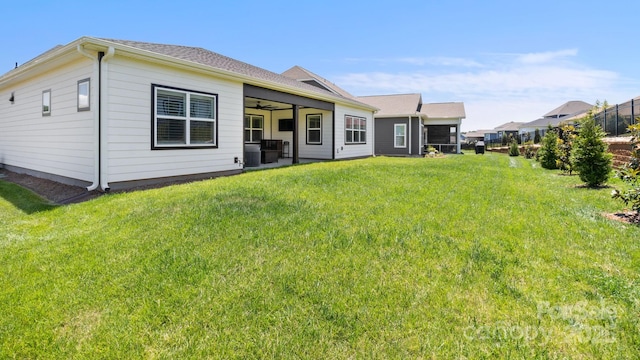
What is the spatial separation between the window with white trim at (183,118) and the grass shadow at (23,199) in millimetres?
2418

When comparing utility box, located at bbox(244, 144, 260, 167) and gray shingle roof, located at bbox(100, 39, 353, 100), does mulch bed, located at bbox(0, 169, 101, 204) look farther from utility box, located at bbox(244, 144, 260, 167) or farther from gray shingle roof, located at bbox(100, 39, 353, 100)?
utility box, located at bbox(244, 144, 260, 167)

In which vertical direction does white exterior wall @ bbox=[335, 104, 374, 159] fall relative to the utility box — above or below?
above

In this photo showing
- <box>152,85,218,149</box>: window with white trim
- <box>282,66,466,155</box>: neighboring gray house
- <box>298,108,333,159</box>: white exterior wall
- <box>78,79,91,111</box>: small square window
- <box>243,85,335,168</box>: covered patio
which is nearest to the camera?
<box>78,79,91,111</box>: small square window

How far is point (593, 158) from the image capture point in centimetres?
788

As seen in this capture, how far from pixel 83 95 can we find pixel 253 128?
28.2 feet

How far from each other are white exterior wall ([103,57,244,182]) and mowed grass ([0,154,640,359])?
6.93 ft

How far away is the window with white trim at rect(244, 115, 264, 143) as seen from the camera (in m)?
15.6

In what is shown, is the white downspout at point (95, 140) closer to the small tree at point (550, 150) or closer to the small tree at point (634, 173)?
the small tree at point (634, 173)

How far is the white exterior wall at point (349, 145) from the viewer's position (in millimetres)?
15816

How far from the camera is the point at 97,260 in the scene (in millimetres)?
3520

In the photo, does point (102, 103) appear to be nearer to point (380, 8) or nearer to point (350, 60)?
point (380, 8)

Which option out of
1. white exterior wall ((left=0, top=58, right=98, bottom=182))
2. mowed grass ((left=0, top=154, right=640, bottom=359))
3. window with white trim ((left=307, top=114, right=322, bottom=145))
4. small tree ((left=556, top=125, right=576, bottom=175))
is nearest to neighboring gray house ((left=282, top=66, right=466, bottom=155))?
window with white trim ((left=307, top=114, right=322, bottom=145))

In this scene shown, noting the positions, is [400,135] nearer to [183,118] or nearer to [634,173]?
[183,118]

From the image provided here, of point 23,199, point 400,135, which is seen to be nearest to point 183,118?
point 23,199
